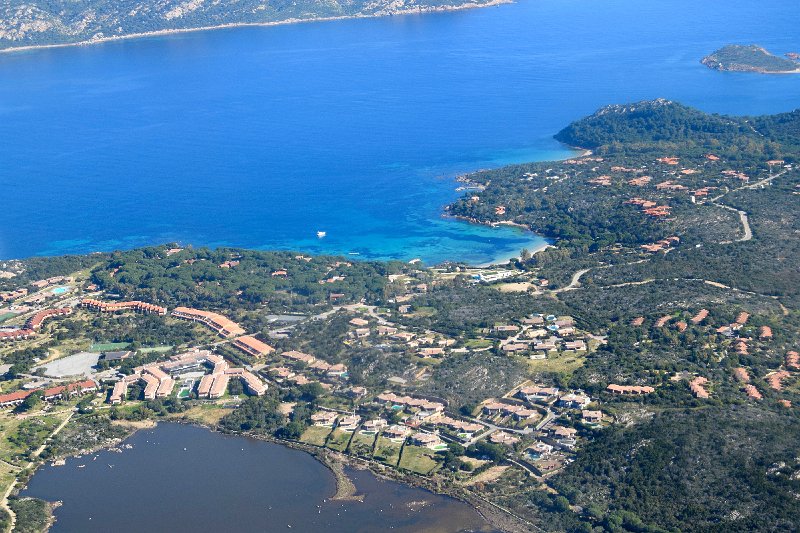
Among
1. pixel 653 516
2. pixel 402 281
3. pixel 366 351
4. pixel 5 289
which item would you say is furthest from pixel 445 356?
pixel 5 289

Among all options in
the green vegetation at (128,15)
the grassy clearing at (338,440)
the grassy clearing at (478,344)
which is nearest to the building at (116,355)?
the grassy clearing at (338,440)

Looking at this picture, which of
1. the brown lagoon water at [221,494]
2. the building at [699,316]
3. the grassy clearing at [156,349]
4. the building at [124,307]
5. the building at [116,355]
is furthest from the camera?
the building at [124,307]

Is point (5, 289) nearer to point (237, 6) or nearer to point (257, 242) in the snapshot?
point (257, 242)

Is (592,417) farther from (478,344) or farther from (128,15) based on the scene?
(128,15)

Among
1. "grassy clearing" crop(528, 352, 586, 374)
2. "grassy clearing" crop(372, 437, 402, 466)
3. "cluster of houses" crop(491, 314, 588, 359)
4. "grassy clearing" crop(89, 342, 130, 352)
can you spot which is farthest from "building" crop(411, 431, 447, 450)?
"grassy clearing" crop(89, 342, 130, 352)

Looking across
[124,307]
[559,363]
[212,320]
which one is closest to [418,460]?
[559,363]

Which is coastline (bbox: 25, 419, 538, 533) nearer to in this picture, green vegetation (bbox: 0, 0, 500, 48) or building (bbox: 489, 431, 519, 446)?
building (bbox: 489, 431, 519, 446)

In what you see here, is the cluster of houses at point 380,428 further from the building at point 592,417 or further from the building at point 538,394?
the building at point 592,417
